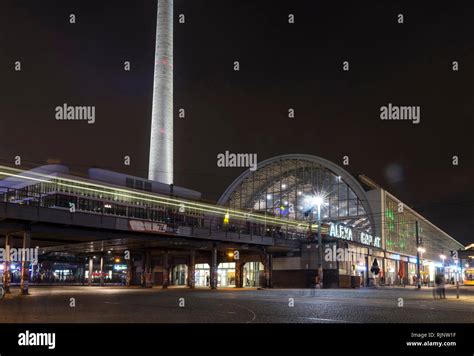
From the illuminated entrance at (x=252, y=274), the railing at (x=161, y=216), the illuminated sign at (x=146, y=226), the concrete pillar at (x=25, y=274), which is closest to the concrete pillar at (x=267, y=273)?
the railing at (x=161, y=216)

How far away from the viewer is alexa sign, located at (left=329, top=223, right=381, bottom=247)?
6956 centimetres

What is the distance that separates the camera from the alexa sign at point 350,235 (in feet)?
228

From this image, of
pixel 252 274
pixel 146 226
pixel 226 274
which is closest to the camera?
pixel 146 226

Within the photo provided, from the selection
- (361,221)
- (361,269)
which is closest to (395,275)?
(361,221)

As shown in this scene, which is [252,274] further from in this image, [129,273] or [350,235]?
[129,273]

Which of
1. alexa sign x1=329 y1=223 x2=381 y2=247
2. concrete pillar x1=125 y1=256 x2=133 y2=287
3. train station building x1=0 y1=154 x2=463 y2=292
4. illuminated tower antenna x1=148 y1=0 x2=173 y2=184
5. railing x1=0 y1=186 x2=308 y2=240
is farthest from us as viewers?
illuminated tower antenna x1=148 y1=0 x2=173 y2=184

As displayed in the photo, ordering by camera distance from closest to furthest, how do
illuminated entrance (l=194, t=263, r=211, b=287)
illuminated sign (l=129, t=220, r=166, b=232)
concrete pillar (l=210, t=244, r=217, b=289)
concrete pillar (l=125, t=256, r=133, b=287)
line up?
illuminated sign (l=129, t=220, r=166, b=232)
concrete pillar (l=210, t=244, r=217, b=289)
concrete pillar (l=125, t=256, r=133, b=287)
illuminated entrance (l=194, t=263, r=211, b=287)

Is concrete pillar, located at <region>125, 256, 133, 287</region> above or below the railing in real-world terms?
below

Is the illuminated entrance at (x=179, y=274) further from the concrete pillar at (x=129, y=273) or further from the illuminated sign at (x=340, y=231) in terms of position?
the illuminated sign at (x=340, y=231)

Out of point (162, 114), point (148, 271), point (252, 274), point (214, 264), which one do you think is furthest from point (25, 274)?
point (162, 114)

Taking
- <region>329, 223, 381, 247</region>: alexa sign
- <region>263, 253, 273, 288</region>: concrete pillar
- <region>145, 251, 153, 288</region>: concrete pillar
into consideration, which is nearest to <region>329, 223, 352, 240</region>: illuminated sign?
<region>329, 223, 381, 247</region>: alexa sign

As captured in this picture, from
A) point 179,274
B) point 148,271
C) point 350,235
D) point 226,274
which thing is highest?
point 350,235

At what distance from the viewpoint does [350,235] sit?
74.7 m

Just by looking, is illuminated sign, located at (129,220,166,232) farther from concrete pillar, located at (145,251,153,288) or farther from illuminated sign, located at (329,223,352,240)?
illuminated sign, located at (329,223,352,240)
